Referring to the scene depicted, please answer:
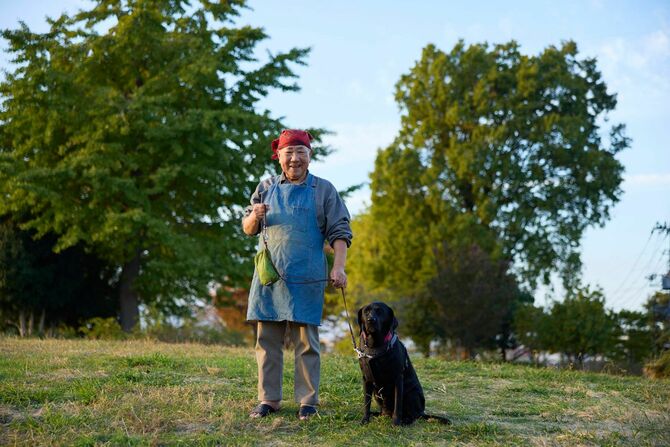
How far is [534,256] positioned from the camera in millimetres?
26203

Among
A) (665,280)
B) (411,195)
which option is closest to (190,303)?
(411,195)

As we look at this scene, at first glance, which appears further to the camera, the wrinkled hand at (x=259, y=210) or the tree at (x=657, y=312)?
the tree at (x=657, y=312)

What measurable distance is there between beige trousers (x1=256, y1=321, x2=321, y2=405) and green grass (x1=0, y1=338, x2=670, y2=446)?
21 centimetres

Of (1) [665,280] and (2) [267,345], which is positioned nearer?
(2) [267,345]

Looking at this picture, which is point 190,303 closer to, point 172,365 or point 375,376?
point 172,365

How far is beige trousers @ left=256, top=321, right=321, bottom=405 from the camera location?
5430 millimetres

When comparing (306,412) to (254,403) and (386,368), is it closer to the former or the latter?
(254,403)

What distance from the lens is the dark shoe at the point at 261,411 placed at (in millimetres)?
5262

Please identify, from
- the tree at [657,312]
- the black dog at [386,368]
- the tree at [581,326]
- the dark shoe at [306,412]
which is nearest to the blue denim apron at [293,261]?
the black dog at [386,368]

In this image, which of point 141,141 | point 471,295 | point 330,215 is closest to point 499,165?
point 471,295

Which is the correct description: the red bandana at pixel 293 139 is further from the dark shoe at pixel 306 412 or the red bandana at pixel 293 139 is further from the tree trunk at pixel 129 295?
the tree trunk at pixel 129 295

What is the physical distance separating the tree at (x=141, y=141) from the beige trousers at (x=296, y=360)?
10584mm

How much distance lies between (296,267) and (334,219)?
1.58 ft

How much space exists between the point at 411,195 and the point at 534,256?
205 inches
